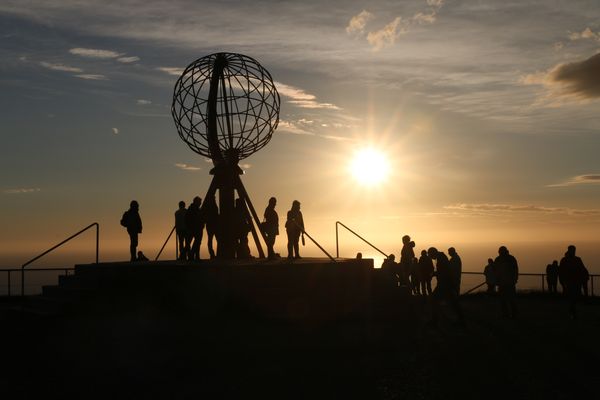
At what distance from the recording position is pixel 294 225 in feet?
61.2

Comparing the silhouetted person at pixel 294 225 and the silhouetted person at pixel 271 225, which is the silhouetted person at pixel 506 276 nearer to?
the silhouetted person at pixel 294 225

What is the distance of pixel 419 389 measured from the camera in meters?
9.63

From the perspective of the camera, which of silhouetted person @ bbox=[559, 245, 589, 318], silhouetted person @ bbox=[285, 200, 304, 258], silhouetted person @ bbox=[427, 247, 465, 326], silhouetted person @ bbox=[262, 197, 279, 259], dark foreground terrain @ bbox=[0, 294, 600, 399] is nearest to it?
dark foreground terrain @ bbox=[0, 294, 600, 399]

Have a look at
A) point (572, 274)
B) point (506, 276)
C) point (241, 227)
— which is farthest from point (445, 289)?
point (241, 227)

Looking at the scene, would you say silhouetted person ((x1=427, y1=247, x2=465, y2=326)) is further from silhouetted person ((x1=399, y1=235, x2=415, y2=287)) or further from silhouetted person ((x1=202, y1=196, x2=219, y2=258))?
silhouetted person ((x1=202, y1=196, x2=219, y2=258))

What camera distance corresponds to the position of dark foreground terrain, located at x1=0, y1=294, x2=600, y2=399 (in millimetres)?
9812

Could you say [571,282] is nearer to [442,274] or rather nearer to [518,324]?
[518,324]

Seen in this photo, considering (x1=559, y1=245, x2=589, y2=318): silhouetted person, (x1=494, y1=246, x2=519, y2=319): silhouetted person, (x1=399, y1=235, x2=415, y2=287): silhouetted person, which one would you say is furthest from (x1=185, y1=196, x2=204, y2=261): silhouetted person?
(x1=559, y1=245, x2=589, y2=318): silhouetted person

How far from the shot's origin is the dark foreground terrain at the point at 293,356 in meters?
9.81

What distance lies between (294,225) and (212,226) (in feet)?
9.48

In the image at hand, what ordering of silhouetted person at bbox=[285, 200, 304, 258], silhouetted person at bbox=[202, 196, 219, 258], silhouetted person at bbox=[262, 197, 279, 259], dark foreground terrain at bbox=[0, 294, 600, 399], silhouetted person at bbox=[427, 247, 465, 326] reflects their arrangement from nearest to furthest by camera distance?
dark foreground terrain at bbox=[0, 294, 600, 399] → silhouetted person at bbox=[427, 247, 465, 326] → silhouetted person at bbox=[285, 200, 304, 258] → silhouetted person at bbox=[262, 197, 279, 259] → silhouetted person at bbox=[202, 196, 219, 258]

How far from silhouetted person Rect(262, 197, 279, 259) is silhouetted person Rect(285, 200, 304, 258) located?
25.4 inches

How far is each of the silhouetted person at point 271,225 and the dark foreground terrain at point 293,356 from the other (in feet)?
13.1

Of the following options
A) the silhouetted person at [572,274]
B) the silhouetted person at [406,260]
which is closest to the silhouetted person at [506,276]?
the silhouetted person at [572,274]
